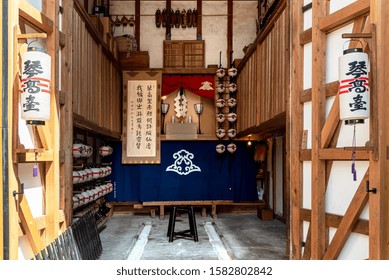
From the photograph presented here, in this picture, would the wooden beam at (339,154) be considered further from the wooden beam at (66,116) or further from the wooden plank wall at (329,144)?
the wooden beam at (66,116)

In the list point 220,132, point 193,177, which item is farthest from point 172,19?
point 193,177

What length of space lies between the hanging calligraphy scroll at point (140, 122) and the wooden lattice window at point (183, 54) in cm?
124

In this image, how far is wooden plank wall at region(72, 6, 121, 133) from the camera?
634cm

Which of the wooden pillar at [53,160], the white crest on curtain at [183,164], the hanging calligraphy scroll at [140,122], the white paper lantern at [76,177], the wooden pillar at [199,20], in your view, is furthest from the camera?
the wooden pillar at [199,20]

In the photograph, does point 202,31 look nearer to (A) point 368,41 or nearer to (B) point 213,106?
(B) point 213,106

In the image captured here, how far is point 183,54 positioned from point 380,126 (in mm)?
9280

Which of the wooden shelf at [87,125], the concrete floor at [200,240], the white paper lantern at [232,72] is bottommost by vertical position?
the concrete floor at [200,240]

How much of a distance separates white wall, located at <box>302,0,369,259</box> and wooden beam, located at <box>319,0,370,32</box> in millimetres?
87

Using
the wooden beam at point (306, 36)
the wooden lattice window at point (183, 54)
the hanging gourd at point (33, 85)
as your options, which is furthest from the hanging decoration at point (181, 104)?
the hanging gourd at point (33, 85)

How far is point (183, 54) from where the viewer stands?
482 inches

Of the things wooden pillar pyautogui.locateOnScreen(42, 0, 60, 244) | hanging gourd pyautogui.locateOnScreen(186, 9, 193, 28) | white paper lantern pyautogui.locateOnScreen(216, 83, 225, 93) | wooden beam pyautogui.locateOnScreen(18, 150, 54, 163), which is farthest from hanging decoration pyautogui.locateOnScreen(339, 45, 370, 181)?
hanging gourd pyautogui.locateOnScreen(186, 9, 193, 28)

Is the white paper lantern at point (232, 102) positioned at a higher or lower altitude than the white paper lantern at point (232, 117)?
higher

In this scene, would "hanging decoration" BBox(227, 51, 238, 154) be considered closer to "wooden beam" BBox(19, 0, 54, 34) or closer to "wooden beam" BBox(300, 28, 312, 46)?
"wooden beam" BBox(300, 28, 312, 46)

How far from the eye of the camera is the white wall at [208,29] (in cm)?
1241
